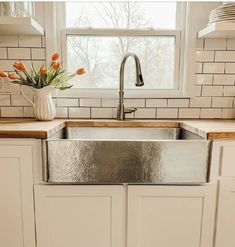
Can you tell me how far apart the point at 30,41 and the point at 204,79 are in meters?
1.15

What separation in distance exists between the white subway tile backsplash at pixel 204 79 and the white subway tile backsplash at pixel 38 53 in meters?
1.01

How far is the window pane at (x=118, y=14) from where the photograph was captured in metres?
1.50

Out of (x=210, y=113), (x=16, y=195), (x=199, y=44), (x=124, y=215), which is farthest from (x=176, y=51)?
(x=16, y=195)

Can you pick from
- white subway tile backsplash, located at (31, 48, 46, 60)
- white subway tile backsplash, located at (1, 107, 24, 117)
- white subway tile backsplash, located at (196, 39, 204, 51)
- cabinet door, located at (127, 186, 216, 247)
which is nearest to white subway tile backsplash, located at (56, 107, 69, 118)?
white subway tile backsplash, located at (1, 107, 24, 117)

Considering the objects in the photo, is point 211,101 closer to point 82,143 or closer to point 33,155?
point 82,143

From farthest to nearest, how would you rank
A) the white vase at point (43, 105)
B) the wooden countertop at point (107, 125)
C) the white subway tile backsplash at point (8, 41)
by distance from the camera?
the white subway tile backsplash at point (8, 41) < the white vase at point (43, 105) < the wooden countertop at point (107, 125)

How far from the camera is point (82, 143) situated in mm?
997

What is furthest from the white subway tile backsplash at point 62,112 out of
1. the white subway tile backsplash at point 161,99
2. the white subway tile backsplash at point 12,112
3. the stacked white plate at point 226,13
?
the stacked white plate at point 226,13

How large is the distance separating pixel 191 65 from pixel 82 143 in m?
0.92

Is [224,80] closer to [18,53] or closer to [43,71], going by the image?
[43,71]

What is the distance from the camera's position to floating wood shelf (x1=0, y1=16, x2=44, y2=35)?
118 centimetres

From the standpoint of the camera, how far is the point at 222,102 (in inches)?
60.2

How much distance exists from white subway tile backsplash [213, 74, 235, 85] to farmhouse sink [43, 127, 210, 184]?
2.22ft

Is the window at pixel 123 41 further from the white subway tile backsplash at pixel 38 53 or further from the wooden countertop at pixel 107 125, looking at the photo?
the wooden countertop at pixel 107 125
